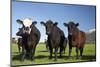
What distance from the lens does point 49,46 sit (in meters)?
2.59

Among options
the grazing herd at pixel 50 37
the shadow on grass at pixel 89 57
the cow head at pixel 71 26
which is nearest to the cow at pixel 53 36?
the grazing herd at pixel 50 37

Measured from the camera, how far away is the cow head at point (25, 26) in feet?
8.06

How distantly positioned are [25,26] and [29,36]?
4.7 inches

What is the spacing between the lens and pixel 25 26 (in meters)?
2.49

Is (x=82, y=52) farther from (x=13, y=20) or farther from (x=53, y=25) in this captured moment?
(x=13, y=20)

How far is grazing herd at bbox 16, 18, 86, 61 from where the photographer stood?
2484mm

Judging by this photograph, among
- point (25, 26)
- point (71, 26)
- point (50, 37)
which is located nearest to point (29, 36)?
point (25, 26)

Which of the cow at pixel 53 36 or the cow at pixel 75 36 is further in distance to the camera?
the cow at pixel 75 36

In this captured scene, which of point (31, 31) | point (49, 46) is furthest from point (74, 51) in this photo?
point (31, 31)

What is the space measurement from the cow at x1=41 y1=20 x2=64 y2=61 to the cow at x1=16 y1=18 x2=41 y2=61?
13cm

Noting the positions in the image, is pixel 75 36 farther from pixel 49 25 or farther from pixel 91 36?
pixel 49 25

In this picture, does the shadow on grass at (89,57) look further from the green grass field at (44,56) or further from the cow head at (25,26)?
the cow head at (25,26)

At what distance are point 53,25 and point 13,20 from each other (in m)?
0.48

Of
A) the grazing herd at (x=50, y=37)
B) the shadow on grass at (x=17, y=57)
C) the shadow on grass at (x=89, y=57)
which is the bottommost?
the shadow on grass at (x=89, y=57)
